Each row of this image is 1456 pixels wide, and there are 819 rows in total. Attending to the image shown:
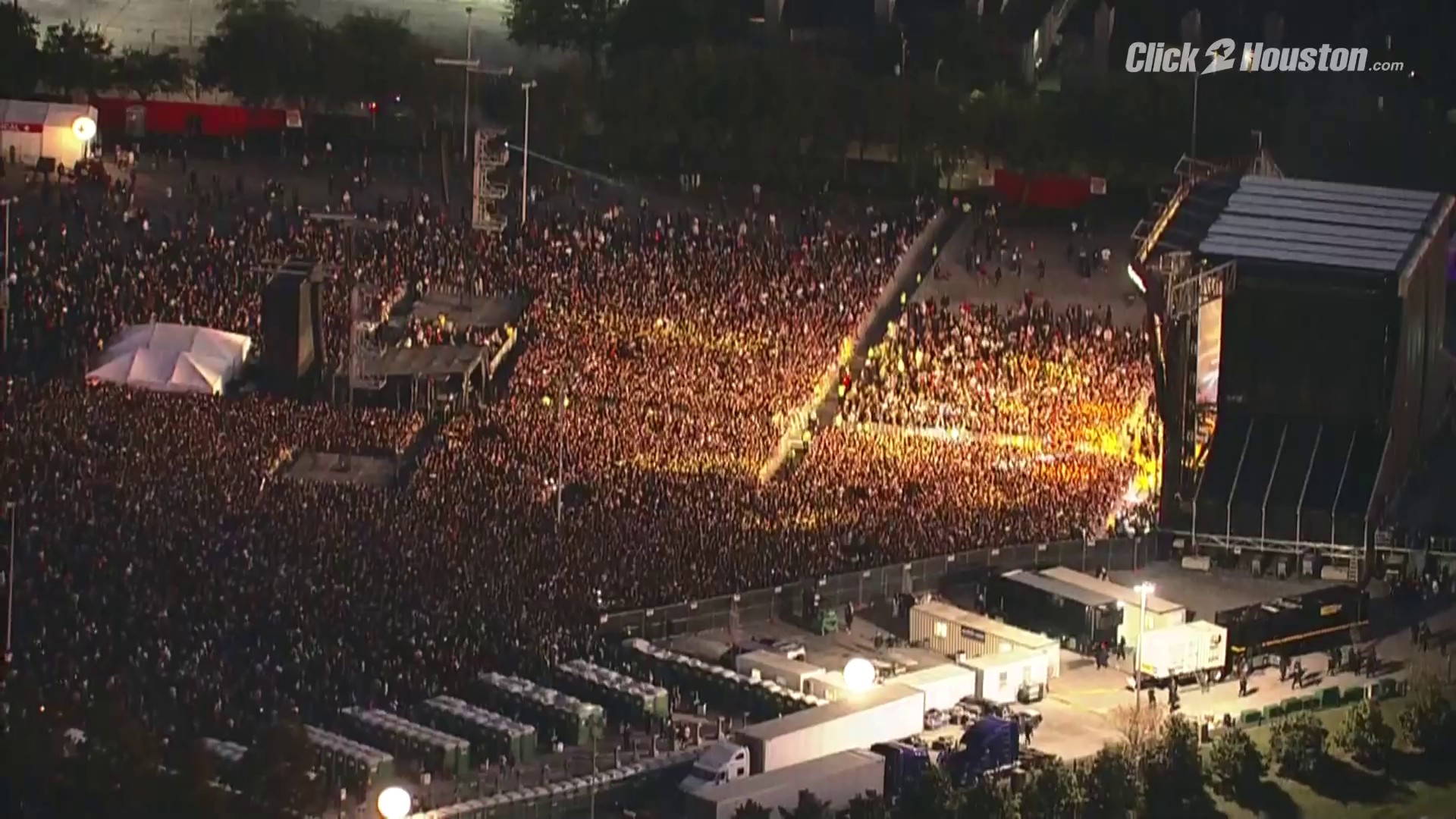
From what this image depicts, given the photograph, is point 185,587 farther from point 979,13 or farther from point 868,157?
point 979,13

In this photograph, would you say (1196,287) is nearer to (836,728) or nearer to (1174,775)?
(1174,775)

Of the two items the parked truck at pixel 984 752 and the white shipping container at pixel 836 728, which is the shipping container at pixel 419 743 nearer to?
the white shipping container at pixel 836 728

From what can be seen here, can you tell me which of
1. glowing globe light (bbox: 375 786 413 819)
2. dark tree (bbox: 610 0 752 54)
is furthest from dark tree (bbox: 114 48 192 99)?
glowing globe light (bbox: 375 786 413 819)

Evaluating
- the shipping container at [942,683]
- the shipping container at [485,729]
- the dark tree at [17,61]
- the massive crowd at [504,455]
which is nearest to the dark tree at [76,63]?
the dark tree at [17,61]

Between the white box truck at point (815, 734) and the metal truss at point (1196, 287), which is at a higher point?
the metal truss at point (1196, 287)

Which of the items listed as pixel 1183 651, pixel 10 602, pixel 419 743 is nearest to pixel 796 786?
pixel 419 743

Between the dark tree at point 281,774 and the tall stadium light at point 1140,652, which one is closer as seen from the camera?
the dark tree at point 281,774
